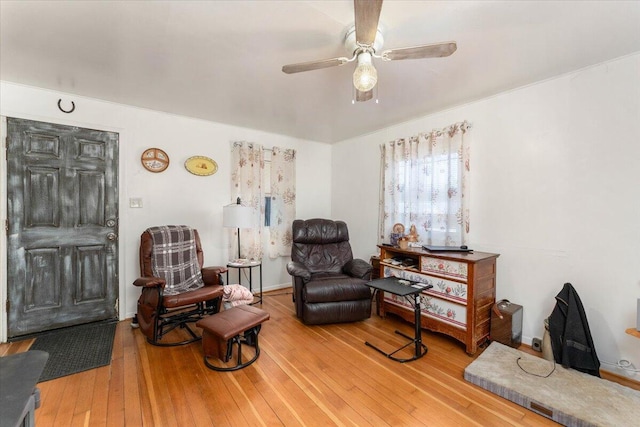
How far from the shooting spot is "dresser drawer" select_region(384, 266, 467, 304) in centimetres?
239

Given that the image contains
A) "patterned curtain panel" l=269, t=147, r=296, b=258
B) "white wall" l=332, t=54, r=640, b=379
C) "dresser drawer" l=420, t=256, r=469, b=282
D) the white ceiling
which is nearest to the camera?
the white ceiling

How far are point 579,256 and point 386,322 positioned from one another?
1.78 m

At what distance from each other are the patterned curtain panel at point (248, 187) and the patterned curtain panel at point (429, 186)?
5.59ft

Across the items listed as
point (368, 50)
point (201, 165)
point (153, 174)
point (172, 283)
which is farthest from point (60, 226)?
point (368, 50)

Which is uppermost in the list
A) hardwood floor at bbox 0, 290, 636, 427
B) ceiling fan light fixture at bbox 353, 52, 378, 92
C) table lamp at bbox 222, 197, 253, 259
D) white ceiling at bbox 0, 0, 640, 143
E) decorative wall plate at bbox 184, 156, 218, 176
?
white ceiling at bbox 0, 0, 640, 143

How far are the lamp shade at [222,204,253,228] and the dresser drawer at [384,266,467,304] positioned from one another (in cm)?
178

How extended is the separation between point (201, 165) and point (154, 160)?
1.69ft

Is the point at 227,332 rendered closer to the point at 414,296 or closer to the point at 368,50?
the point at 414,296

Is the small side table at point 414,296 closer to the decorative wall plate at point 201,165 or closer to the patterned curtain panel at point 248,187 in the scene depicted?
the patterned curtain panel at point 248,187

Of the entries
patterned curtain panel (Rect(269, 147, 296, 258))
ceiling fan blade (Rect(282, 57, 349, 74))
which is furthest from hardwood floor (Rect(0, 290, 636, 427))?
ceiling fan blade (Rect(282, 57, 349, 74))

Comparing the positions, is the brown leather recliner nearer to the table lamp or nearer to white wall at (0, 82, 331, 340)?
the table lamp

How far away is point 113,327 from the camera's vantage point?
112 inches

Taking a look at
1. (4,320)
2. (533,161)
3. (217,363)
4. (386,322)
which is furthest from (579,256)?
(4,320)

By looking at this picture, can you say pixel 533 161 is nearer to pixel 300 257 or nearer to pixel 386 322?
pixel 386 322
